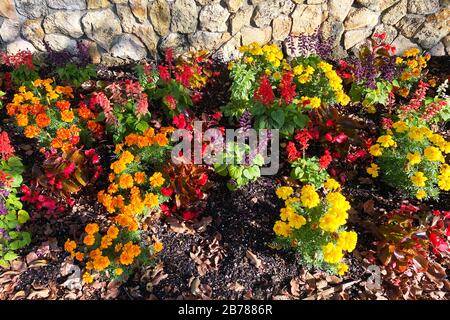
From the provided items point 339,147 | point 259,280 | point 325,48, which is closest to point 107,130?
point 259,280

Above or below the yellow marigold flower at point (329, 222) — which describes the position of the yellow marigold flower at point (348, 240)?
A: below

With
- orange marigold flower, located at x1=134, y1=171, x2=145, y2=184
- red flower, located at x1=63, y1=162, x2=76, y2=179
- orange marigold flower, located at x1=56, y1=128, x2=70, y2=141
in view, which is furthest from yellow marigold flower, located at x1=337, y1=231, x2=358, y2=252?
orange marigold flower, located at x1=56, y1=128, x2=70, y2=141

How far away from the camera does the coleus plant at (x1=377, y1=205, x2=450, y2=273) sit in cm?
313

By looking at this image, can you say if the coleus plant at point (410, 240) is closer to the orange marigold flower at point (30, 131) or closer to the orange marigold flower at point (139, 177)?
the orange marigold flower at point (139, 177)

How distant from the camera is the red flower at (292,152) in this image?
11.6 feet

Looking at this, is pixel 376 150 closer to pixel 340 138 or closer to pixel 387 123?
pixel 340 138

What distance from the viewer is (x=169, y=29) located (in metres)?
4.42

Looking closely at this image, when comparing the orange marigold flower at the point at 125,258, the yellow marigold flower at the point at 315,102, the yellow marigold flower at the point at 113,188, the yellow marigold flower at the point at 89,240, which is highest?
the yellow marigold flower at the point at 315,102

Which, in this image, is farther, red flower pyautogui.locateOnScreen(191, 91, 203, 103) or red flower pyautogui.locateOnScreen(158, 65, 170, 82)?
red flower pyautogui.locateOnScreen(191, 91, 203, 103)

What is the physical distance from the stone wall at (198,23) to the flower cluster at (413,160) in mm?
1579

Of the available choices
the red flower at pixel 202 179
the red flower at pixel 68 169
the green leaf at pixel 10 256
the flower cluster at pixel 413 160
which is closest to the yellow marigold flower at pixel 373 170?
the flower cluster at pixel 413 160

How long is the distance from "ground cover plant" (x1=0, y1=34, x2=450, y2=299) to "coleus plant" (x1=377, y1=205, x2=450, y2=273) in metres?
0.01

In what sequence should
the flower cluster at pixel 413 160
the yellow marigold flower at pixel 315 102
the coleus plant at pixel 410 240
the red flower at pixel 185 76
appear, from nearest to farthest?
the coleus plant at pixel 410 240 < the flower cluster at pixel 413 160 < the yellow marigold flower at pixel 315 102 < the red flower at pixel 185 76

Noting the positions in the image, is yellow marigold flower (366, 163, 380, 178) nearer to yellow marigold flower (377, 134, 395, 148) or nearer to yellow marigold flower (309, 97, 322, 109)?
yellow marigold flower (377, 134, 395, 148)
